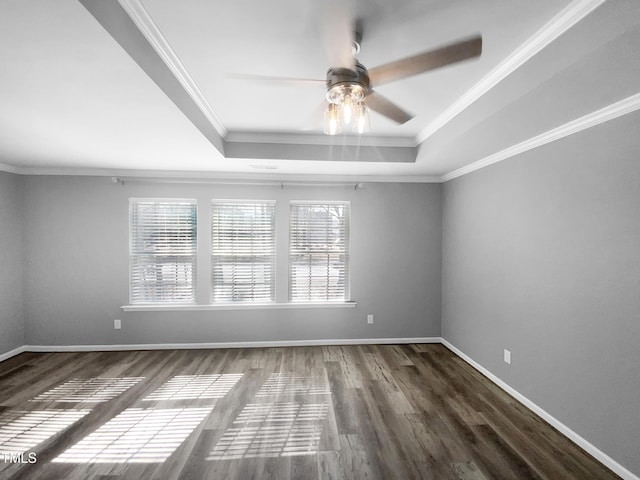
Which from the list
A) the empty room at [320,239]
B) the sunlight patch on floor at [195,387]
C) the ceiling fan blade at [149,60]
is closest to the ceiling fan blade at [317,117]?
the empty room at [320,239]

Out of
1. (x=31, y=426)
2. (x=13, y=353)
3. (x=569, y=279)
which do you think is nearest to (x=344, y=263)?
(x=569, y=279)

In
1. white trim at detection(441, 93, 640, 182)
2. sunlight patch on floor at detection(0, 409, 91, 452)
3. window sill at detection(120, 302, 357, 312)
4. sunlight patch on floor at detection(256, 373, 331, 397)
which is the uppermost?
white trim at detection(441, 93, 640, 182)

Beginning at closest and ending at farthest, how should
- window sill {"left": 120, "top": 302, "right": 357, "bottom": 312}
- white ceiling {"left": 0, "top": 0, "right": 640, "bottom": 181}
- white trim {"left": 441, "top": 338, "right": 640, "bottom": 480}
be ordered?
1. white ceiling {"left": 0, "top": 0, "right": 640, "bottom": 181}
2. white trim {"left": 441, "top": 338, "right": 640, "bottom": 480}
3. window sill {"left": 120, "top": 302, "right": 357, "bottom": 312}

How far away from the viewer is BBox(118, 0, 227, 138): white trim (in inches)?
54.2

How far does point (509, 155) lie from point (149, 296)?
15.2 feet

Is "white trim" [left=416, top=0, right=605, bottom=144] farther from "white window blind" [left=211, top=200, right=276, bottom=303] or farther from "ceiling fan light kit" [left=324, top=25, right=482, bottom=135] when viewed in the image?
"white window blind" [left=211, top=200, right=276, bottom=303]

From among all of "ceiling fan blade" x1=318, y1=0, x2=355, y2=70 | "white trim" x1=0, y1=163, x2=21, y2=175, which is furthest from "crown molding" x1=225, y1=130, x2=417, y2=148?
"white trim" x1=0, y1=163, x2=21, y2=175

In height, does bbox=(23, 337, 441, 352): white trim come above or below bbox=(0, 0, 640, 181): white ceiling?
below

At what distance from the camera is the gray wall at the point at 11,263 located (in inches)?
137

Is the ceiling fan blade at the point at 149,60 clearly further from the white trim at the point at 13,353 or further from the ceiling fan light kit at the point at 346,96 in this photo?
the white trim at the point at 13,353

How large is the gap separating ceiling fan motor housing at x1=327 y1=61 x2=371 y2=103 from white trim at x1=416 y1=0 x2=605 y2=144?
0.97 m

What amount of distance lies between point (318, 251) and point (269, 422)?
224 centimetres

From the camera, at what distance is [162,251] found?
3924 mm

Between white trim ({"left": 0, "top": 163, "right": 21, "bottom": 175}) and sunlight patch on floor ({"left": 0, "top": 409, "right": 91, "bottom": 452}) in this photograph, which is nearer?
sunlight patch on floor ({"left": 0, "top": 409, "right": 91, "bottom": 452})
